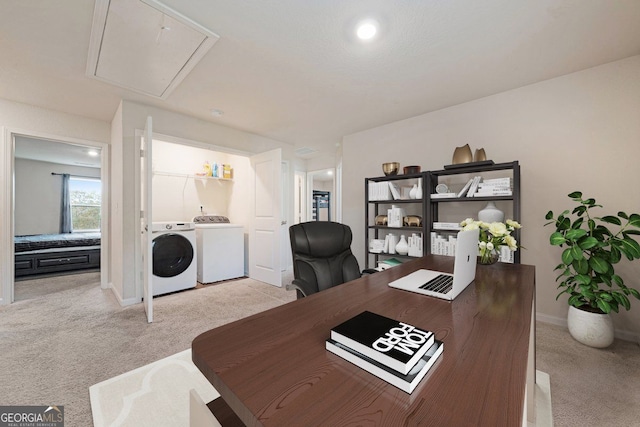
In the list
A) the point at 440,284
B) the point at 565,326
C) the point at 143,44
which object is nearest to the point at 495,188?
the point at 565,326

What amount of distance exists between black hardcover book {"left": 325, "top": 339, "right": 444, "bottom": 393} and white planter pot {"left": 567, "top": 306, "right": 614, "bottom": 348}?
7.99 ft

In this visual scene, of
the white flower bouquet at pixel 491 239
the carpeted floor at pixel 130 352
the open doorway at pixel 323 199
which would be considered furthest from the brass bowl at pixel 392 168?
the open doorway at pixel 323 199

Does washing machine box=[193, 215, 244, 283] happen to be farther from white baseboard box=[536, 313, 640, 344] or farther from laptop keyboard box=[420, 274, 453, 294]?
white baseboard box=[536, 313, 640, 344]

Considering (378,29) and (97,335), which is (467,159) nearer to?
(378,29)

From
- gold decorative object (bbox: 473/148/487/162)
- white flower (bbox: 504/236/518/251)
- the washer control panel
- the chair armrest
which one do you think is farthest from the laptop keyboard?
the washer control panel

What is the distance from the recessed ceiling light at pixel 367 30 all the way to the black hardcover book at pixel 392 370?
1998 mm

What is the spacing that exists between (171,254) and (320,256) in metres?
2.61

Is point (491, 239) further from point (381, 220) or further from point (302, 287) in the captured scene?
point (381, 220)

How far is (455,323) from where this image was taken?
784mm

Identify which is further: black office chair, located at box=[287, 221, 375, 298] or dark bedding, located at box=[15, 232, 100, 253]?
dark bedding, located at box=[15, 232, 100, 253]

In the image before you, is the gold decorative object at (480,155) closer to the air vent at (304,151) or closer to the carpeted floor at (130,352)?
the carpeted floor at (130,352)

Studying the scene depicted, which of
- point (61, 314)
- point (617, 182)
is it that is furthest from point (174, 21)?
point (617, 182)

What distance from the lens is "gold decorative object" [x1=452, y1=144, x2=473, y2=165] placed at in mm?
2721

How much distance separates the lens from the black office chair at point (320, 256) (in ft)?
5.92
